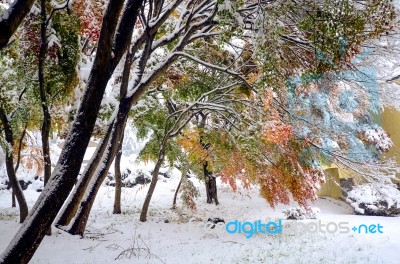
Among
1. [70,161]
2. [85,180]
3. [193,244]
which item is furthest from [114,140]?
[193,244]

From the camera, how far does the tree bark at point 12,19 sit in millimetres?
2932

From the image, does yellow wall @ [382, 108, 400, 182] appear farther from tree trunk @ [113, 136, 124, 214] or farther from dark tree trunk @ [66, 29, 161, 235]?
dark tree trunk @ [66, 29, 161, 235]

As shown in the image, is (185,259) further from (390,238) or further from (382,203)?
(382,203)

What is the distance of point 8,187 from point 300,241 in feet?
63.0

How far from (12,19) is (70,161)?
1.90 meters

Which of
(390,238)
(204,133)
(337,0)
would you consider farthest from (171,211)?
(337,0)

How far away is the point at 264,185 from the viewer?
29.0ft

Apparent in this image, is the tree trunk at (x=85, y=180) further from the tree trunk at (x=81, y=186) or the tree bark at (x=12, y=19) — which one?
the tree bark at (x=12, y=19)

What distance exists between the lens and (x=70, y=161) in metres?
4.05

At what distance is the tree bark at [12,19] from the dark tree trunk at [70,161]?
46.0 inches

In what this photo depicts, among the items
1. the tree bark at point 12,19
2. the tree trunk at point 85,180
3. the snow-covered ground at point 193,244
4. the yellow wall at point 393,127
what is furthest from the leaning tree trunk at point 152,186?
the yellow wall at point 393,127

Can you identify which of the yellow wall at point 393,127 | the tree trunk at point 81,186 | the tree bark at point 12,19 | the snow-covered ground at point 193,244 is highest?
the yellow wall at point 393,127

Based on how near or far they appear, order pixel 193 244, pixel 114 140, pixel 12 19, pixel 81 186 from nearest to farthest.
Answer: pixel 12 19, pixel 81 186, pixel 114 140, pixel 193 244

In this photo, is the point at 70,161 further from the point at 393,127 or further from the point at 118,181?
the point at 393,127
